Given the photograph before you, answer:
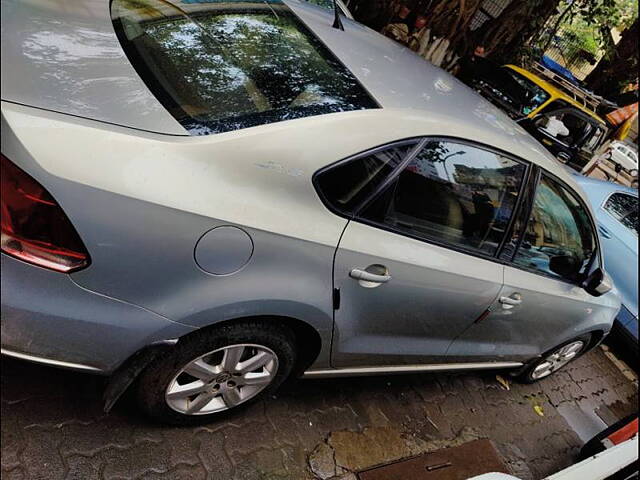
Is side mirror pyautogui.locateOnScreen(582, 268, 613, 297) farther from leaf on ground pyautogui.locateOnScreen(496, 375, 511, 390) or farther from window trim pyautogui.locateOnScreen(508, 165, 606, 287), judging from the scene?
leaf on ground pyautogui.locateOnScreen(496, 375, 511, 390)

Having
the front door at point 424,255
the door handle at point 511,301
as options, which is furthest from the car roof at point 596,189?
the front door at point 424,255

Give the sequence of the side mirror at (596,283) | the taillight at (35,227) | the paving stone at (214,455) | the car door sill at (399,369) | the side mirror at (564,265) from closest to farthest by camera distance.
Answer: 1. the taillight at (35,227)
2. the paving stone at (214,455)
3. the car door sill at (399,369)
4. the side mirror at (564,265)
5. the side mirror at (596,283)

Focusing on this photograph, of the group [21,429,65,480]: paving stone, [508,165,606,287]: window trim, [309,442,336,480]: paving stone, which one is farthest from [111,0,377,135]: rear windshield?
[309,442,336,480]: paving stone

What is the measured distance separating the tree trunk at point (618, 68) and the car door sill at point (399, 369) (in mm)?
8047

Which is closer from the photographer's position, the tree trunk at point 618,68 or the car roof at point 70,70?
the car roof at point 70,70

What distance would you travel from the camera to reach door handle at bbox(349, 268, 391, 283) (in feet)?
5.96

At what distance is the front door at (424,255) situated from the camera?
1.85 metres

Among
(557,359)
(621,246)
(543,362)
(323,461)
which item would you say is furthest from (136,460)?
(621,246)

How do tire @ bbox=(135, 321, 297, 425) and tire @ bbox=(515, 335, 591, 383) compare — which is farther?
tire @ bbox=(515, 335, 591, 383)

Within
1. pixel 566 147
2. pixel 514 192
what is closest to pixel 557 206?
pixel 514 192

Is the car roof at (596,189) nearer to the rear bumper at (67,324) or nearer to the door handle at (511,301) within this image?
the door handle at (511,301)

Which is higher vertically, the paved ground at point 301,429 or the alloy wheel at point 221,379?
the alloy wheel at point 221,379

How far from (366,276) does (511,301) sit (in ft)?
3.28

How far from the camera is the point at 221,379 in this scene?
189 cm
